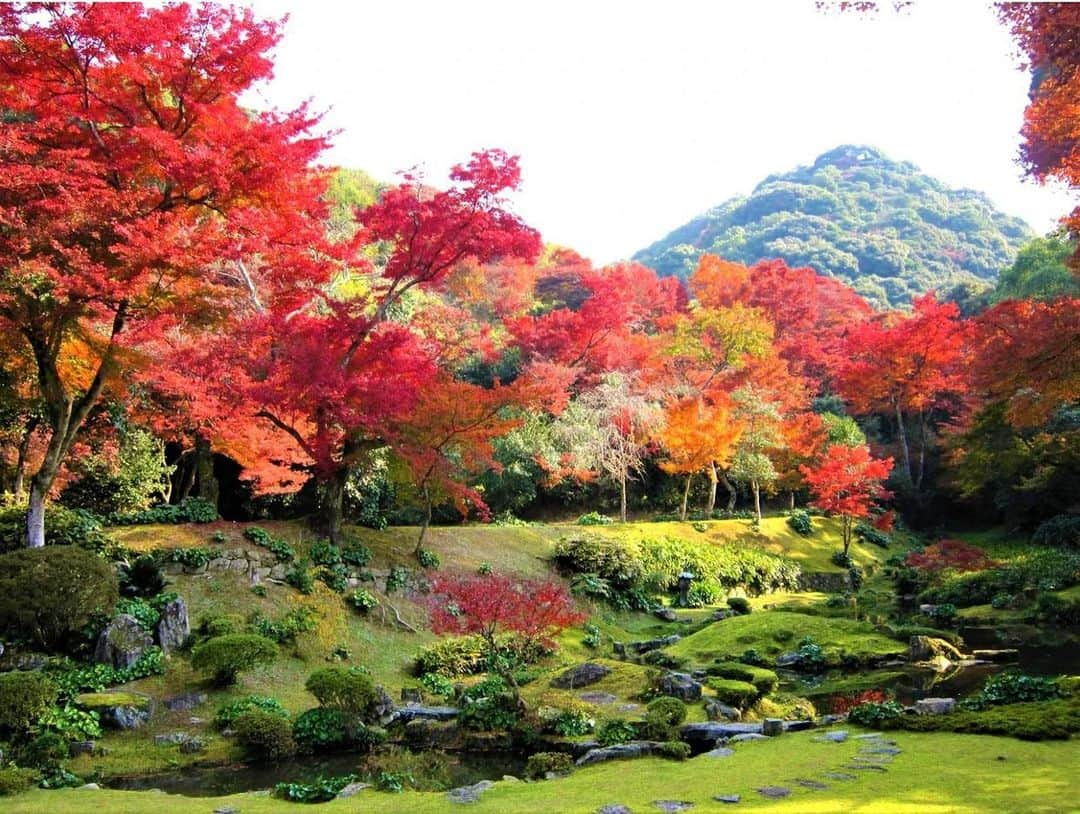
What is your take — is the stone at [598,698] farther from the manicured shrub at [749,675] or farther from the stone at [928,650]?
the stone at [928,650]

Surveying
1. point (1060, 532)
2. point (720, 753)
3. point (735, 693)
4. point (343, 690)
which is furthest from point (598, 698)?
point (1060, 532)

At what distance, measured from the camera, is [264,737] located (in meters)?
8.80

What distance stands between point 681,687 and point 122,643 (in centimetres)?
812

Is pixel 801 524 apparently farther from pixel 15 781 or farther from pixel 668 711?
pixel 15 781

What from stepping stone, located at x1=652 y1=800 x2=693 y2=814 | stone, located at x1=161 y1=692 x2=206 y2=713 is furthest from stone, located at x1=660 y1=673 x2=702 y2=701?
stone, located at x1=161 y1=692 x2=206 y2=713

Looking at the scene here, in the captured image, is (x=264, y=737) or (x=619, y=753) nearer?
(x=619, y=753)

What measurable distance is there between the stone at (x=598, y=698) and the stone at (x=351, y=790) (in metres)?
3.90

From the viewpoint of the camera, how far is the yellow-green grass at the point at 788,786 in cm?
524

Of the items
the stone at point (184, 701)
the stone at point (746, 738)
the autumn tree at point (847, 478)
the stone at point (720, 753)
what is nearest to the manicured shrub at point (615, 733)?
the stone at point (720, 753)

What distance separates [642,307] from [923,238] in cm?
4476

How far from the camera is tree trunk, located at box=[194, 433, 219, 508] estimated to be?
1902cm

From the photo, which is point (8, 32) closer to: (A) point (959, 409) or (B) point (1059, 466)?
(B) point (1059, 466)

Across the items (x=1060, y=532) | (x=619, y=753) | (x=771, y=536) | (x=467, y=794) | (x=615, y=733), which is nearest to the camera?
(x=467, y=794)

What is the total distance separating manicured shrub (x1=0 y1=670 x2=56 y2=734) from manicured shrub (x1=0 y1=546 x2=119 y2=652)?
1.56 m
